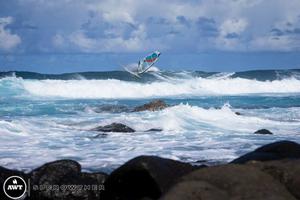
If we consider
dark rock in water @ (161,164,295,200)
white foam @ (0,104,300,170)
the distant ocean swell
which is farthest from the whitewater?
dark rock in water @ (161,164,295,200)

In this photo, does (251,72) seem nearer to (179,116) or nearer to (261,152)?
(179,116)

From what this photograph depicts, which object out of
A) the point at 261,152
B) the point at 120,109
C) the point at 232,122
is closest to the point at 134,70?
the point at 232,122

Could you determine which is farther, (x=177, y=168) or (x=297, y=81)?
(x=297, y=81)

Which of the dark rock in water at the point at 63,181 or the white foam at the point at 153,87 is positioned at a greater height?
the white foam at the point at 153,87

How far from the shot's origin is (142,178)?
5.75 meters

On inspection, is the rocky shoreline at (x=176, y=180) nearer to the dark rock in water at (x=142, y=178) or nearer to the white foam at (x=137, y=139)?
the dark rock in water at (x=142, y=178)

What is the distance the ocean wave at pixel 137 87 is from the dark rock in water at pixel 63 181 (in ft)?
103

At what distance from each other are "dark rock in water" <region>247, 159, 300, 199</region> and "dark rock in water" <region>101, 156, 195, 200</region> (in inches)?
38.1

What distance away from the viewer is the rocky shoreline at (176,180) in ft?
15.0

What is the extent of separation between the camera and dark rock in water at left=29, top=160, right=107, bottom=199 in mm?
6656

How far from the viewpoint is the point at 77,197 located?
668 cm

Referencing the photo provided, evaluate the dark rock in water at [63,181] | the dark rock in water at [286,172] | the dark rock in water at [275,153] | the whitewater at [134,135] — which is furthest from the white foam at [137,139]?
the dark rock in water at [286,172]

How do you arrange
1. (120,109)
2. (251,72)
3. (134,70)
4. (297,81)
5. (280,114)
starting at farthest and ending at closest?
(251,72), (297,81), (120,109), (280,114), (134,70)

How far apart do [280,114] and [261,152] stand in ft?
55.0
